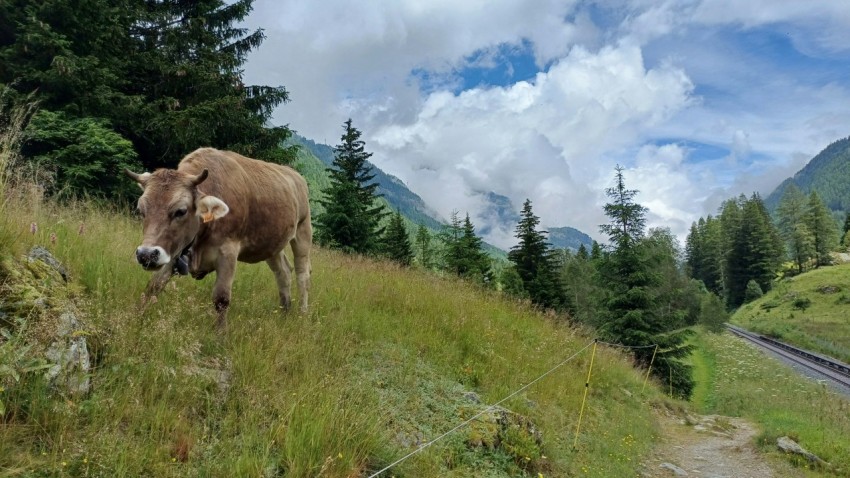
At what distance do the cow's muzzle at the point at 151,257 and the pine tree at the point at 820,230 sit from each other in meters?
104

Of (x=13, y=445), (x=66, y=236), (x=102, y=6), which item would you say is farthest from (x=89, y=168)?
(x=13, y=445)

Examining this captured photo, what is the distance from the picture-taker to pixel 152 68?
43.0 ft

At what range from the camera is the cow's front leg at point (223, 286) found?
4.50m

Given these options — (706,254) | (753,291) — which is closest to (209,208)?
(753,291)

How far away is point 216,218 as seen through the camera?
171 inches

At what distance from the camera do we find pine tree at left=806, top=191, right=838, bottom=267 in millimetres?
79188

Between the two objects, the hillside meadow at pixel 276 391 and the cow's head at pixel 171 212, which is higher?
the cow's head at pixel 171 212

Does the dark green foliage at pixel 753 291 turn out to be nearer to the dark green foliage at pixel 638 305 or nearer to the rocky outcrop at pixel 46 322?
the dark green foliage at pixel 638 305

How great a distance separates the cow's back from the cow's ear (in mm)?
368

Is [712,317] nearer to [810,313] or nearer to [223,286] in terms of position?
[810,313]

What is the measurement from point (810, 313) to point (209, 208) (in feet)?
226

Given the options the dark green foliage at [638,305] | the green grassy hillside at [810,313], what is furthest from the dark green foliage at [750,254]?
the dark green foliage at [638,305]

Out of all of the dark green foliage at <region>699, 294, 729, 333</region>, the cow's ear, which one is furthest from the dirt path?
the dark green foliage at <region>699, 294, 729, 333</region>

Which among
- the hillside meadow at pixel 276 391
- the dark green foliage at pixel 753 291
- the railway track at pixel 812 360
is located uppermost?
the dark green foliage at pixel 753 291
